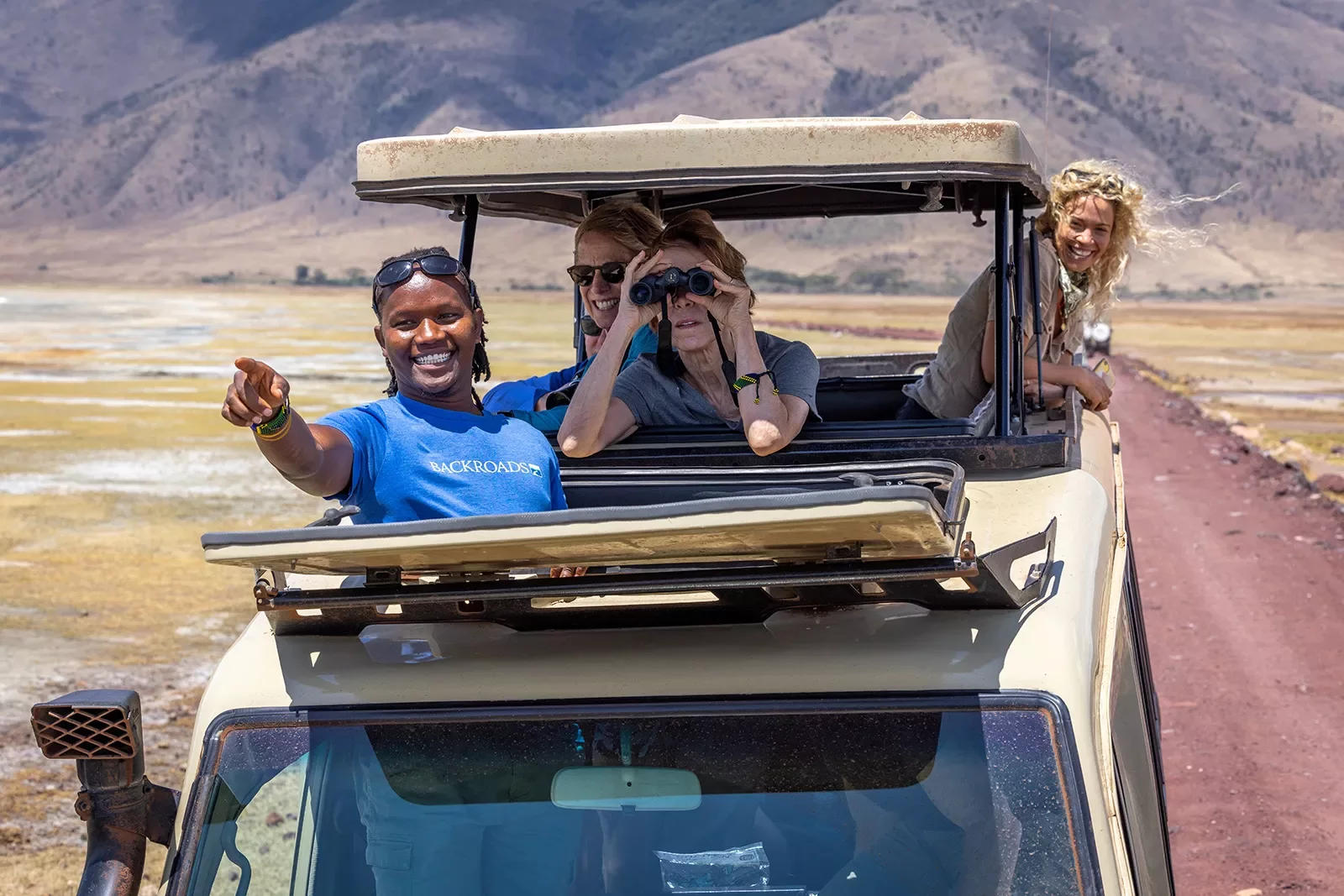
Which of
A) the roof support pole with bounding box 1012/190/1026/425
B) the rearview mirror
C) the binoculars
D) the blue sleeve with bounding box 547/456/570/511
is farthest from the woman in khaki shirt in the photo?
the rearview mirror

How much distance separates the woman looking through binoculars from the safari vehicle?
146cm

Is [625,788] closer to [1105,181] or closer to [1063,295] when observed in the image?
[1063,295]

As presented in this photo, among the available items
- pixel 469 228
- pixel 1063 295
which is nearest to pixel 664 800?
pixel 469 228

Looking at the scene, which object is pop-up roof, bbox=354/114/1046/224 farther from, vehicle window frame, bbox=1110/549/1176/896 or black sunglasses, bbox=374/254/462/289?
vehicle window frame, bbox=1110/549/1176/896

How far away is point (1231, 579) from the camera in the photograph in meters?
12.3

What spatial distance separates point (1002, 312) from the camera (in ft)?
15.5

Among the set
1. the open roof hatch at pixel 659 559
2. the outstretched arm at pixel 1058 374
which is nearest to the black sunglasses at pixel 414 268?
the open roof hatch at pixel 659 559

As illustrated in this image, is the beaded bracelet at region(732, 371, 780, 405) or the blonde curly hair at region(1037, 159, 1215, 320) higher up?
the blonde curly hair at region(1037, 159, 1215, 320)

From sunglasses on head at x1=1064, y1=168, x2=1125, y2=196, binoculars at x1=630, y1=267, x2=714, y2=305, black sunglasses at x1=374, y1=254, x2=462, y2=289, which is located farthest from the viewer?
sunglasses on head at x1=1064, y1=168, x2=1125, y2=196

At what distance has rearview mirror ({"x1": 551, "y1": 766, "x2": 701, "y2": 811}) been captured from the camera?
2.62m

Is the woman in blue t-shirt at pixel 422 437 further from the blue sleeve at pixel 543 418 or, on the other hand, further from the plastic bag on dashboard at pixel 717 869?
the blue sleeve at pixel 543 418

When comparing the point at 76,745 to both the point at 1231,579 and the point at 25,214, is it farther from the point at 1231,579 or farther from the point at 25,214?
the point at 25,214

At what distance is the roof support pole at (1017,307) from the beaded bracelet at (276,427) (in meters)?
2.36

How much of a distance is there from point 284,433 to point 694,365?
1892 mm
